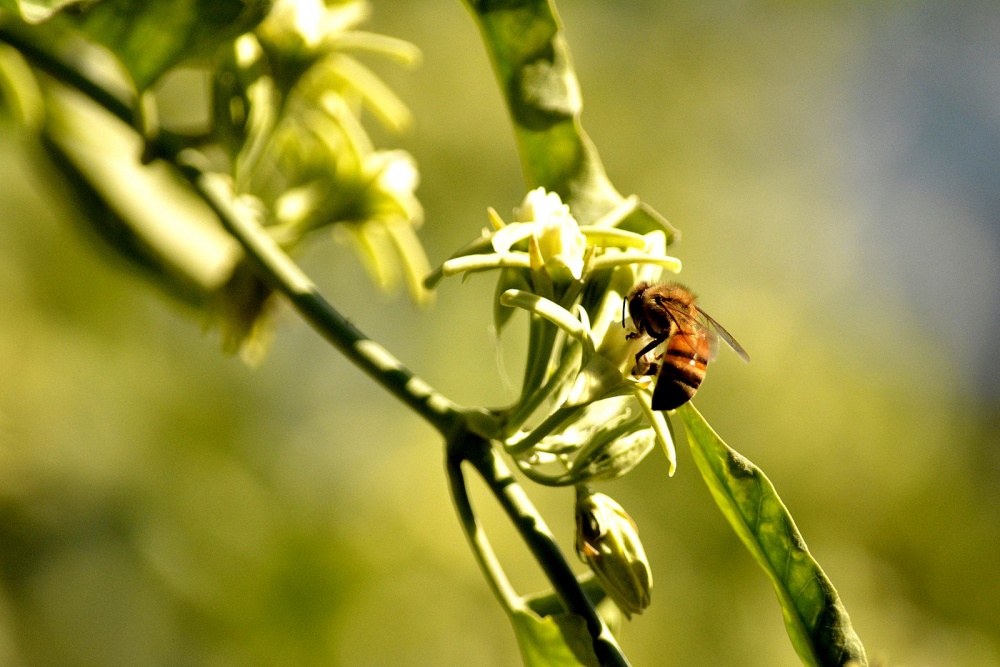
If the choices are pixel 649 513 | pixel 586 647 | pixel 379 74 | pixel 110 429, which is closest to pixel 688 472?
pixel 649 513

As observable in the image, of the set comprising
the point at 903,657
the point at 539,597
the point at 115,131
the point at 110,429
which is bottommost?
the point at 903,657

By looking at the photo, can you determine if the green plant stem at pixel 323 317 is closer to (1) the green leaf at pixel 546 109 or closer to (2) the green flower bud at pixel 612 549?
(2) the green flower bud at pixel 612 549

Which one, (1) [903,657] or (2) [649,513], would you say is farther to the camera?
(2) [649,513]

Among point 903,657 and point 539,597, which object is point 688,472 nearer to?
point 903,657

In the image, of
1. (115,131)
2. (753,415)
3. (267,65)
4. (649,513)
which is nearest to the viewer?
(267,65)

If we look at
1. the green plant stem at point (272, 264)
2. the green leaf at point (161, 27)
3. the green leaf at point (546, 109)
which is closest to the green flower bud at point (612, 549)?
the green plant stem at point (272, 264)

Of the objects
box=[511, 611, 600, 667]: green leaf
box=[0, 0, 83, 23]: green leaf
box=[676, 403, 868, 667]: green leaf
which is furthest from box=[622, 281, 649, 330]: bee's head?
box=[0, 0, 83, 23]: green leaf
